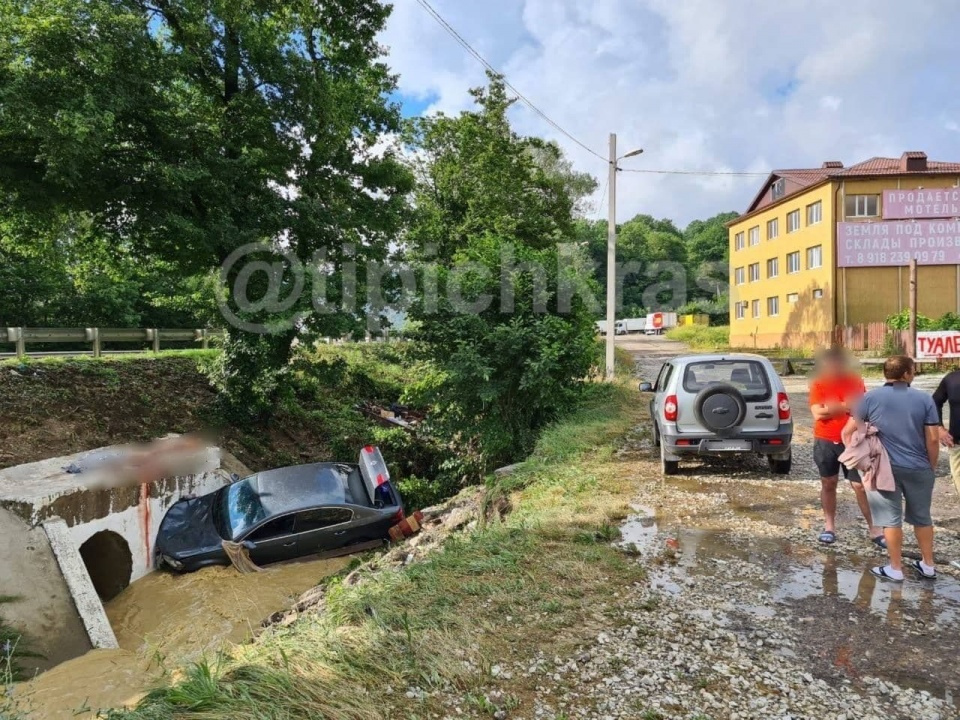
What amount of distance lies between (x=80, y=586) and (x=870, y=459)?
29.3 ft

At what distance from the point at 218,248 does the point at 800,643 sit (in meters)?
13.8

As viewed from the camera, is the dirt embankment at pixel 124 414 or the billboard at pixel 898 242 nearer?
the dirt embankment at pixel 124 414

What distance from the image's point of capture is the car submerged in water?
29.9 feet

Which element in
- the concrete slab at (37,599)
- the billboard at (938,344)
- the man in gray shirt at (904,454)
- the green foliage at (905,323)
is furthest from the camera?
the green foliage at (905,323)

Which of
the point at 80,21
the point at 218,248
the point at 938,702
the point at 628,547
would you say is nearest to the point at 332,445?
the point at 218,248

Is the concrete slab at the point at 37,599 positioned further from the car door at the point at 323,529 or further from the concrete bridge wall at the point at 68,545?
the car door at the point at 323,529

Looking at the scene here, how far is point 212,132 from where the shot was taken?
1384cm

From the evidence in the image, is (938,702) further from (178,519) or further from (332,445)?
(332,445)

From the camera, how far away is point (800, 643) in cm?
373

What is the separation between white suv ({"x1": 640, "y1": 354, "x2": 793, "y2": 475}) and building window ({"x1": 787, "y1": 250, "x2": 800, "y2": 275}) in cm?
3071

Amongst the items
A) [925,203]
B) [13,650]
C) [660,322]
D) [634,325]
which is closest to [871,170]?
[925,203]

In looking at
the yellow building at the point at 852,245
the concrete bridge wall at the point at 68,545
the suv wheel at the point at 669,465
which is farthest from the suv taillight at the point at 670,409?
the yellow building at the point at 852,245

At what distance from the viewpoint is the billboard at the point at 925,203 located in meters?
22.9

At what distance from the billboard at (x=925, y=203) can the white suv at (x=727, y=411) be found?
20929 millimetres
